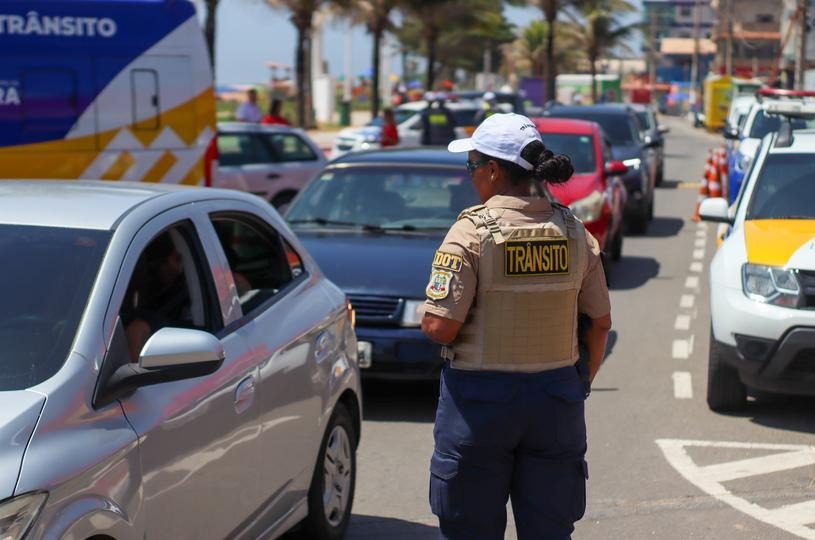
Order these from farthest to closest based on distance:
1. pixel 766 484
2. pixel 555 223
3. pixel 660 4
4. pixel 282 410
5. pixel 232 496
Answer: pixel 660 4
pixel 766 484
pixel 282 410
pixel 232 496
pixel 555 223

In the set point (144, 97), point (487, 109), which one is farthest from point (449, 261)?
point (487, 109)

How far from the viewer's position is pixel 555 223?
4.15 metres

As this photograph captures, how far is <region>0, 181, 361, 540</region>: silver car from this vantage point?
3.56 meters

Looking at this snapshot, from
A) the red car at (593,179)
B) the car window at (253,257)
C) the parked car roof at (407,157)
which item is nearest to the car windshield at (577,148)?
the red car at (593,179)

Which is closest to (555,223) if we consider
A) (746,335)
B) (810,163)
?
(746,335)

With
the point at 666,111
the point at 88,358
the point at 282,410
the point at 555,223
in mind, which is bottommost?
the point at 666,111

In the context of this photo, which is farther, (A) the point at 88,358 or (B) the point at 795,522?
(B) the point at 795,522

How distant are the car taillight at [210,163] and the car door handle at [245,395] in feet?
32.8

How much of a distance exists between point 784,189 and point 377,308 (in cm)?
285

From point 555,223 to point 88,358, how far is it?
142cm

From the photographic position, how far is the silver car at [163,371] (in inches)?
140

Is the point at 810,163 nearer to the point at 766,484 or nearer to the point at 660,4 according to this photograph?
the point at 766,484

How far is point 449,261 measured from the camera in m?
4.04

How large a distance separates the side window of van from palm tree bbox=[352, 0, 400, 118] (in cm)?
3503
